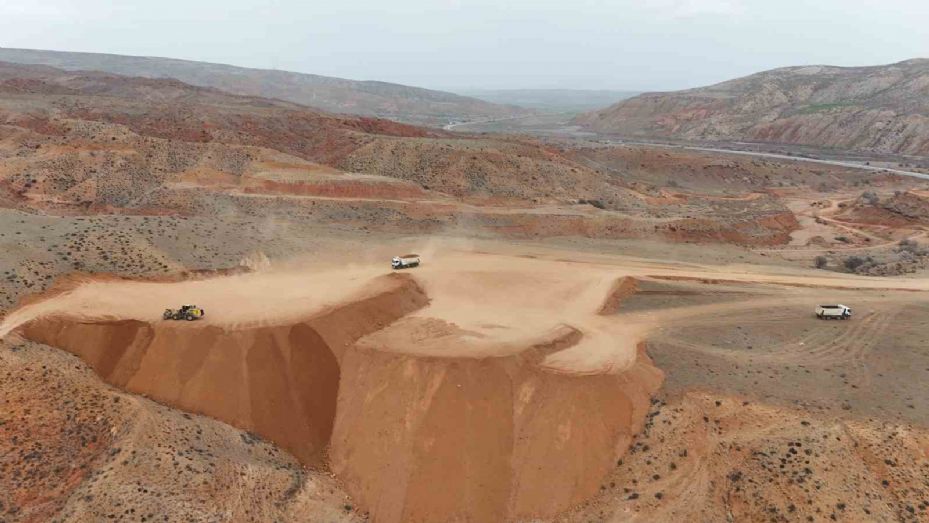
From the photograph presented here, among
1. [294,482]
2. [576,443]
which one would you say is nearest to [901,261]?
[576,443]

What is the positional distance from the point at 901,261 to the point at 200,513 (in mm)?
57616

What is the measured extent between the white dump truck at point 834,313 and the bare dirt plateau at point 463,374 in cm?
73

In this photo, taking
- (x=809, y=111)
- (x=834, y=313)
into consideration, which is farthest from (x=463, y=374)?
(x=809, y=111)

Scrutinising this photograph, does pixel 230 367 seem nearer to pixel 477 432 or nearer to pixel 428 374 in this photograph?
pixel 428 374

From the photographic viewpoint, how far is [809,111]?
14688 cm

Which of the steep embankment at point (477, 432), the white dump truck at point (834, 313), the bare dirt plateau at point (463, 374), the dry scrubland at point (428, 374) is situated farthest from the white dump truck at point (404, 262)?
the white dump truck at point (834, 313)

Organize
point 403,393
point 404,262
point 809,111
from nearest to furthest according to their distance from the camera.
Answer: point 403,393 → point 404,262 → point 809,111

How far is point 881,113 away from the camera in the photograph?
129 metres

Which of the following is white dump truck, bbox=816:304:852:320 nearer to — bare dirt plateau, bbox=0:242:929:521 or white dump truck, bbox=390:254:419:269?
bare dirt plateau, bbox=0:242:929:521

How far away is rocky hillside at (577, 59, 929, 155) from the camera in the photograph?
127 metres

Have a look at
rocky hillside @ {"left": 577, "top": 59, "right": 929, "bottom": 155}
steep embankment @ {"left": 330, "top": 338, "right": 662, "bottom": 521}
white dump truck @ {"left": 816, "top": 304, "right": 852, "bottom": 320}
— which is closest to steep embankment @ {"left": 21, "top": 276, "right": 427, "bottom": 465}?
steep embankment @ {"left": 330, "top": 338, "right": 662, "bottom": 521}

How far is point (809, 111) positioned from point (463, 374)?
158721 millimetres

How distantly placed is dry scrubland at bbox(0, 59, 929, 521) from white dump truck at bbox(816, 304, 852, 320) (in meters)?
0.72

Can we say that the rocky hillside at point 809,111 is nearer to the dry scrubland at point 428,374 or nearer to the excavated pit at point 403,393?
the dry scrubland at point 428,374
